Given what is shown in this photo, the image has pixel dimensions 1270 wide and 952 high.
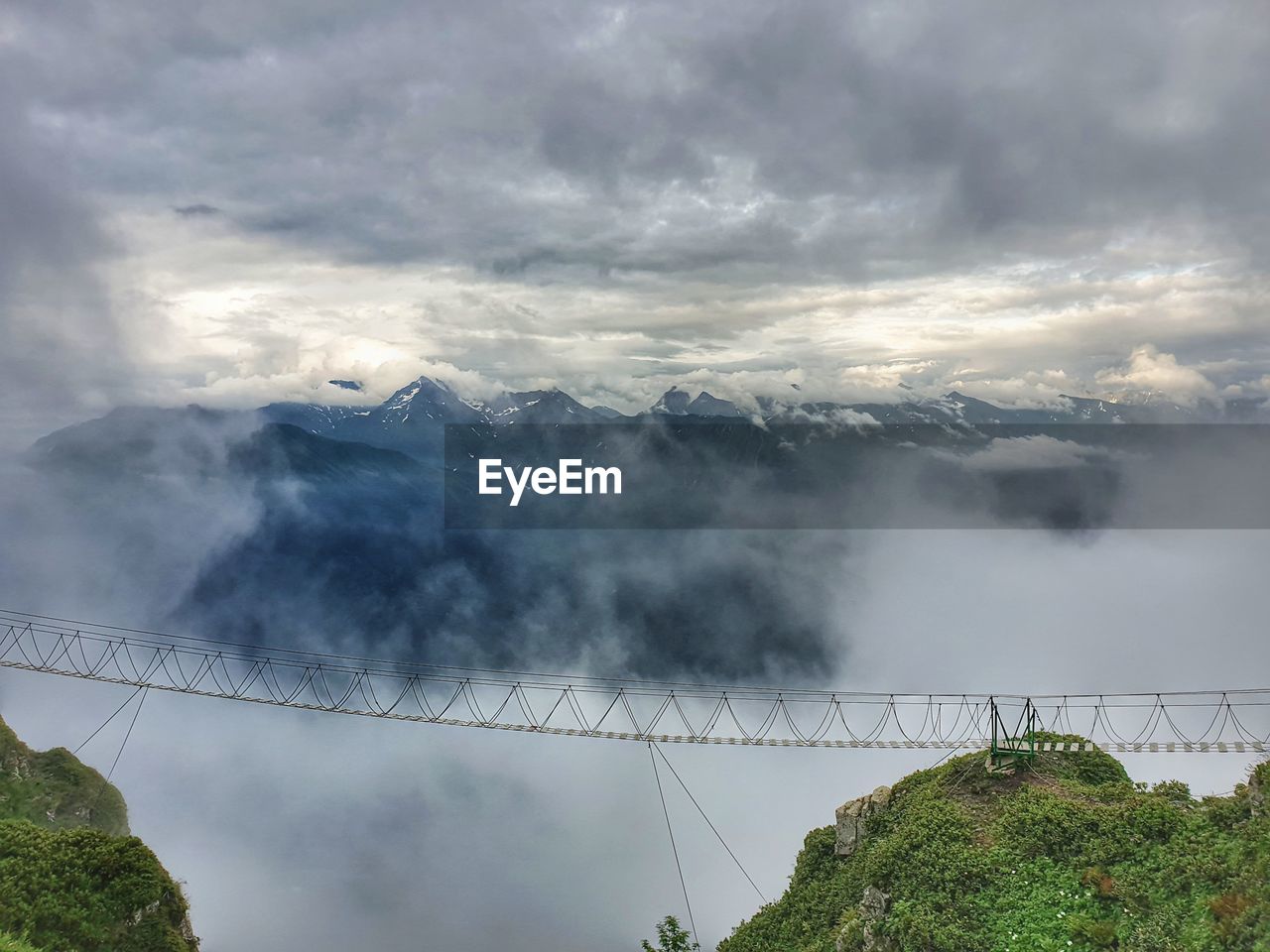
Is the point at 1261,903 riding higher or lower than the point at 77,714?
higher

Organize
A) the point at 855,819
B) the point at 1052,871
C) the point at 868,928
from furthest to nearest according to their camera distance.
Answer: the point at 855,819
the point at 868,928
the point at 1052,871

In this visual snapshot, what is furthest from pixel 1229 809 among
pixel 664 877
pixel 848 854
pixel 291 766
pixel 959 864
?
pixel 291 766

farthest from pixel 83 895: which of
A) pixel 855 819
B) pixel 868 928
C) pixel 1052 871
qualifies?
pixel 1052 871

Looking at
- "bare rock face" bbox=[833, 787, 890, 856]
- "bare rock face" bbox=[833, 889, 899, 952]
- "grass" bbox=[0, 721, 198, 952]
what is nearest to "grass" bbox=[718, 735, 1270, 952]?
"bare rock face" bbox=[833, 889, 899, 952]

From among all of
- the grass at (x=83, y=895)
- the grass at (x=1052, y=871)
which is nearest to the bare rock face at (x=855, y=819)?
the grass at (x=1052, y=871)

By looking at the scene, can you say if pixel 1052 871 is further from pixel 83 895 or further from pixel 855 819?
pixel 83 895

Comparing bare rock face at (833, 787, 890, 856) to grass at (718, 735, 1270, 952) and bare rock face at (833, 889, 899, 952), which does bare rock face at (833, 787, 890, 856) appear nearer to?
grass at (718, 735, 1270, 952)

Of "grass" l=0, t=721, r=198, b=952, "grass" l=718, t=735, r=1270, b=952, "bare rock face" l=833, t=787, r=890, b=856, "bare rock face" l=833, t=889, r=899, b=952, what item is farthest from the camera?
"bare rock face" l=833, t=787, r=890, b=856

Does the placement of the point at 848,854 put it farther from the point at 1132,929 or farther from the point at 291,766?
the point at 291,766
